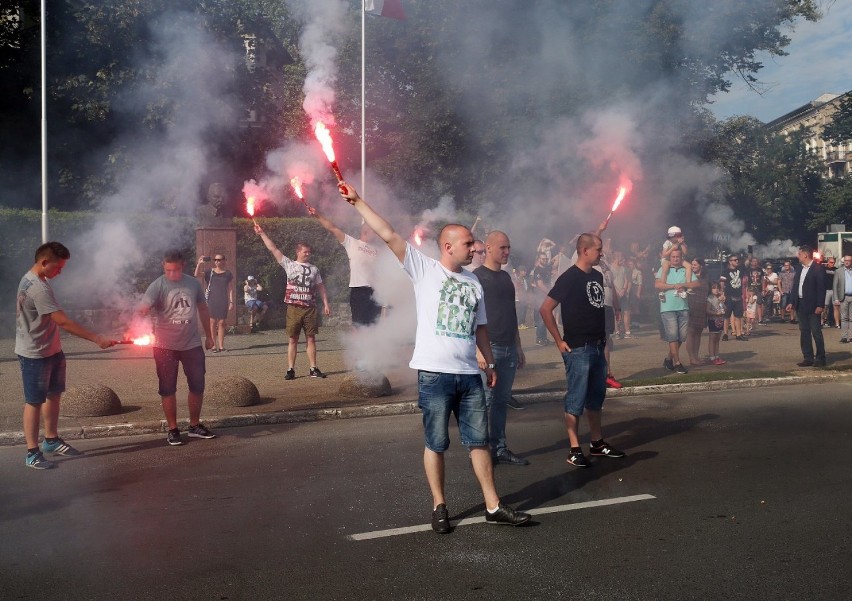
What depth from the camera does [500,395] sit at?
6.79 meters

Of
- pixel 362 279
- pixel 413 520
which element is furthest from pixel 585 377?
pixel 362 279

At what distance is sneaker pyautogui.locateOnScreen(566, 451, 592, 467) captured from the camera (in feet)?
21.6

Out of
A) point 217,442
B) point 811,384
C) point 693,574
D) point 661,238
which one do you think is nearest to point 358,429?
point 217,442

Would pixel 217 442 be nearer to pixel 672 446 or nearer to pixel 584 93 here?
pixel 672 446

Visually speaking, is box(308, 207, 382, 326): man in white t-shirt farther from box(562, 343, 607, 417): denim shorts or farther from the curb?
box(562, 343, 607, 417): denim shorts

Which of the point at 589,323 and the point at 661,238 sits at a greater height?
the point at 661,238

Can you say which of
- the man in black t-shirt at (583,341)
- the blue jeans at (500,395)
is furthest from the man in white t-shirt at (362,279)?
the man in black t-shirt at (583,341)

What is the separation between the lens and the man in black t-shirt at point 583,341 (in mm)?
6656

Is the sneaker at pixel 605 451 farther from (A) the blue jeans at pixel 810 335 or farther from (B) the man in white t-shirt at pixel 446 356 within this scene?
(A) the blue jeans at pixel 810 335

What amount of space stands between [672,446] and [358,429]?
2.86 m

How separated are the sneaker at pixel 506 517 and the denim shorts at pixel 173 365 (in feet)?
11.4

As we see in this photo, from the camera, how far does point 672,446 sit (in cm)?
728

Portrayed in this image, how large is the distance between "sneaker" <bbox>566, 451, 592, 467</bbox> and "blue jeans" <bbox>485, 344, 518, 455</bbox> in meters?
0.53

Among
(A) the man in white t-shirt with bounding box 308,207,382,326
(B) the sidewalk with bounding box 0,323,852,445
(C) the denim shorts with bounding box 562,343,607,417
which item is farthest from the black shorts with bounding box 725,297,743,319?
(C) the denim shorts with bounding box 562,343,607,417
